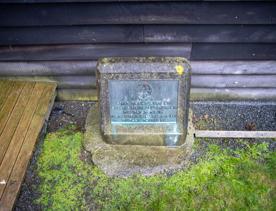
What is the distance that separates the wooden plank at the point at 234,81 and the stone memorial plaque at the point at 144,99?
814 millimetres

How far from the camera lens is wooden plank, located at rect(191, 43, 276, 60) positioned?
3303 mm

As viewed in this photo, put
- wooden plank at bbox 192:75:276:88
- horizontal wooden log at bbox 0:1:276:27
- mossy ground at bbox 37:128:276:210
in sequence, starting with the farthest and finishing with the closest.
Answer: wooden plank at bbox 192:75:276:88
horizontal wooden log at bbox 0:1:276:27
mossy ground at bbox 37:128:276:210

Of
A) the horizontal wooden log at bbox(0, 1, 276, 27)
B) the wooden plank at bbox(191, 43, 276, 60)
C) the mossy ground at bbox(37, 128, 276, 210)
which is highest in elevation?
the horizontal wooden log at bbox(0, 1, 276, 27)

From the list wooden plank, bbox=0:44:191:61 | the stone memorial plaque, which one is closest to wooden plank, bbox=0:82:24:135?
wooden plank, bbox=0:44:191:61

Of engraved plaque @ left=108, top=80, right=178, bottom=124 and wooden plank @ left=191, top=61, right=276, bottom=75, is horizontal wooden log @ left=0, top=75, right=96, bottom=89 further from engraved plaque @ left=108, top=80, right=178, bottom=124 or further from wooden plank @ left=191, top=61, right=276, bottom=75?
wooden plank @ left=191, top=61, right=276, bottom=75

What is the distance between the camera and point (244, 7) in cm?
301

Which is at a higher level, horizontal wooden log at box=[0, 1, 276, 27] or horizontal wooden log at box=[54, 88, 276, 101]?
horizontal wooden log at box=[0, 1, 276, 27]

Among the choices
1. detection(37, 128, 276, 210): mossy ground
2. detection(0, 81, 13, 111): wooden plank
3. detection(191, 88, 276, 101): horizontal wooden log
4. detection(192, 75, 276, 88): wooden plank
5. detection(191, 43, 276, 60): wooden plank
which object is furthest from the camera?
detection(191, 88, 276, 101): horizontal wooden log

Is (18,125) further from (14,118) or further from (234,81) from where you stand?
(234,81)

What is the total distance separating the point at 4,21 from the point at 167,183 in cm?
207

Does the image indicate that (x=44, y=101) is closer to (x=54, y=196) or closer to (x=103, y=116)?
(x=103, y=116)

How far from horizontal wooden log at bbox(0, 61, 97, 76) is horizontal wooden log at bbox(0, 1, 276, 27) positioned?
0.50 m

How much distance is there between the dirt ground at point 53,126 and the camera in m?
2.69

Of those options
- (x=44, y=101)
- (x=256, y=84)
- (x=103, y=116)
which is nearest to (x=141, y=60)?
(x=103, y=116)
